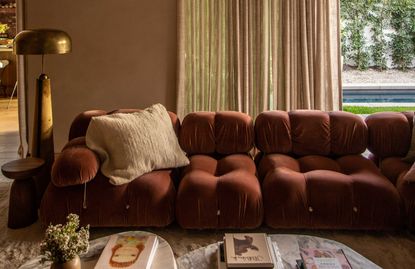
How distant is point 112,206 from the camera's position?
2699mm

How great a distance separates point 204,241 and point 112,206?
2.07ft

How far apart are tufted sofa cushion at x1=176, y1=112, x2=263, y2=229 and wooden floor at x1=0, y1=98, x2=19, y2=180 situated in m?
1.98

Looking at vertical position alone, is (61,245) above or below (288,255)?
above

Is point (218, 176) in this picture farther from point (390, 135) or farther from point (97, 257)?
point (390, 135)

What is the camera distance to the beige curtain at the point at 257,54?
418 centimetres

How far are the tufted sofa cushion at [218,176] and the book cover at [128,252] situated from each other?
0.76 metres

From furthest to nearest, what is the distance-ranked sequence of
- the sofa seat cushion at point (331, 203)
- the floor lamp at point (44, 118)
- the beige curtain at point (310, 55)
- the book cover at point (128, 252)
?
the beige curtain at point (310, 55), the floor lamp at point (44, 118), the sofa seat cushion at point (331, 203), the book cover at point (128, 252)

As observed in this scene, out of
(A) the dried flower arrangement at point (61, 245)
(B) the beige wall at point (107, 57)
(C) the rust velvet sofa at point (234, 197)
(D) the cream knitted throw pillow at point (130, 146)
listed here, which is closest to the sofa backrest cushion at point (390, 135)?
(C) the rust velvet sofa at point (234, 197)

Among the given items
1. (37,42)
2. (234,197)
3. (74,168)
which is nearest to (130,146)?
(74,168)

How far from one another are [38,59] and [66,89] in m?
0.41

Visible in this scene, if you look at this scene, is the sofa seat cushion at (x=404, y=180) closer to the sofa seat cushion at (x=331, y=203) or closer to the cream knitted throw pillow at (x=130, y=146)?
the sofa seat cushion at (x=331, y=203)

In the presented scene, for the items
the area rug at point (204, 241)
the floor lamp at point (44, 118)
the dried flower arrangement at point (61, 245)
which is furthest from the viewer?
the floor lamp at point (44, 118)

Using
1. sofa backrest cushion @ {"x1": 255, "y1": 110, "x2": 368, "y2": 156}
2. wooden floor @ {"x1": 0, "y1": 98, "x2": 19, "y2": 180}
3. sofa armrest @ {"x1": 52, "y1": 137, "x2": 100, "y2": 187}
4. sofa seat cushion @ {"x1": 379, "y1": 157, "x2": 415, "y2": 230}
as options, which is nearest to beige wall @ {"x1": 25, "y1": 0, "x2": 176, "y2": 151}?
wooden floor @ {"x1": 0, "y1": 98, "x2": 19, "y2": 180}

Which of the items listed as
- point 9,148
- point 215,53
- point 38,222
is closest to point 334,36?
point 215,53
